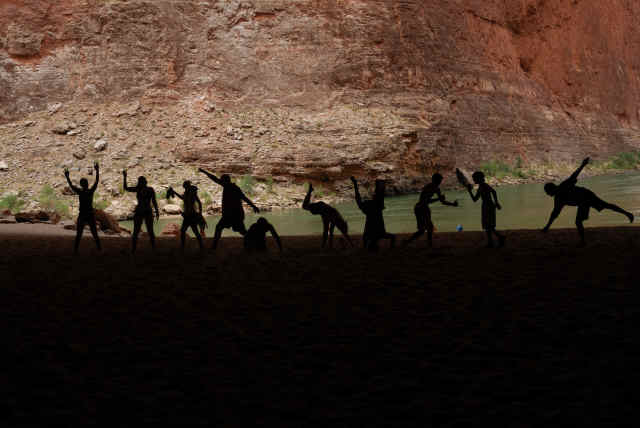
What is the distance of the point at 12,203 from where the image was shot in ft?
102

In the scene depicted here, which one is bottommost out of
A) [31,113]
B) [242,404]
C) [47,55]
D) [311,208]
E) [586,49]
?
[242,404]

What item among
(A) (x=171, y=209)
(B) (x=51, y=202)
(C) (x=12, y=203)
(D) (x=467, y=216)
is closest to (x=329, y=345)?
(D) (x=467, y=216)

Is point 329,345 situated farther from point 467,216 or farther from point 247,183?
point 247,183

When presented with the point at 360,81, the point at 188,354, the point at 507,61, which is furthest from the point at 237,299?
the point at 507,61

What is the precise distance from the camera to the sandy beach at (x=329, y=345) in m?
3.68

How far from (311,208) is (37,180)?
26604 millimetres

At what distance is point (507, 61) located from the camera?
52781 mm

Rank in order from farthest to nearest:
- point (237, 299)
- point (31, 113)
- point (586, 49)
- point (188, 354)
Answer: point (586, 49) → point (31, 113) → point (237, 299) → point (188, 354)

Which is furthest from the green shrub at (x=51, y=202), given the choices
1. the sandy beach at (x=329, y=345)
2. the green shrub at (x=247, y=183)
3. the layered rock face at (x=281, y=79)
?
the sandy beach at (x=329, y=345)

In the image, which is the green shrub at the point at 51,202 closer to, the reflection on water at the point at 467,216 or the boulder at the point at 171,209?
the reflection on water at the point at 467,216

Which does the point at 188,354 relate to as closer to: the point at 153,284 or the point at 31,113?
the point at 153,284

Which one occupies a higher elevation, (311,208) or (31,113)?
(31,113)

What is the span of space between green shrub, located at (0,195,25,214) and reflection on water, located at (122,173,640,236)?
607 cm

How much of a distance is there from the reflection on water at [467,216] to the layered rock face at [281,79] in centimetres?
448
